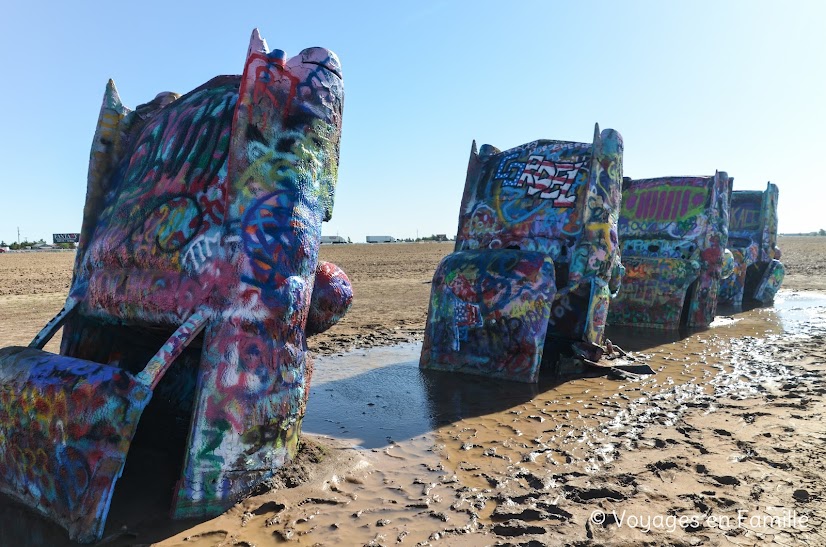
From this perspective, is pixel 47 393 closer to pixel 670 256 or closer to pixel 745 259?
pixel 670 256

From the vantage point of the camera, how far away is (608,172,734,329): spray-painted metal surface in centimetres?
999

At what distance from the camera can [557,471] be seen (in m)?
3.61

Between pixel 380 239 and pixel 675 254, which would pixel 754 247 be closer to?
pixel 675 254

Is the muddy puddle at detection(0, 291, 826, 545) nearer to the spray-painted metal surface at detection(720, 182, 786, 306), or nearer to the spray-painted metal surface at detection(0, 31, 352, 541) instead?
A: the spray-painted metal surface at detection(0, 31, 352, 541)

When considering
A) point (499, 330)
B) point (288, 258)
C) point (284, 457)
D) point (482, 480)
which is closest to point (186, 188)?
point (288, 258)

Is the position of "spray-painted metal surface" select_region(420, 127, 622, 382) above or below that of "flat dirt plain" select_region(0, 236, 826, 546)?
above

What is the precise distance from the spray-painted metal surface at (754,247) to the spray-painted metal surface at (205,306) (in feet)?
41.6

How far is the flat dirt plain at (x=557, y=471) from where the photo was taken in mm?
2801

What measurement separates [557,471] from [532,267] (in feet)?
9.16

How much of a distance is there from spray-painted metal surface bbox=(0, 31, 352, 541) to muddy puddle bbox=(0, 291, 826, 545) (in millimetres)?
292

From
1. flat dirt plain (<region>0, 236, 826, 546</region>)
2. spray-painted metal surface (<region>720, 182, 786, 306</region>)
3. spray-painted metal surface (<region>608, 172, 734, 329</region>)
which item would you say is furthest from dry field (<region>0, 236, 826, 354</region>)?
spray-painted metal surface (<region>720, 182, 786, 306</region>)

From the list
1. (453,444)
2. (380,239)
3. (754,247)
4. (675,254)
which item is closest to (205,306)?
(453,444)

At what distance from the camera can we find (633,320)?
10.2 meters

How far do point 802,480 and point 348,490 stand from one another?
8.89 ft
